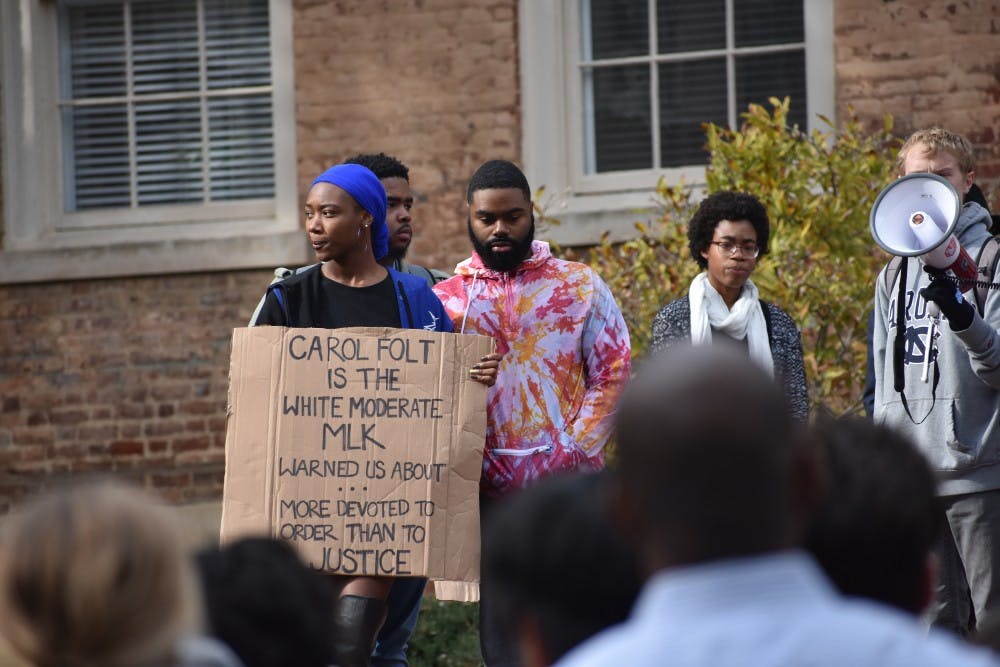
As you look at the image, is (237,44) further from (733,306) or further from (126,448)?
(733,306)

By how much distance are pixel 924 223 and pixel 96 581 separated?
3954 mm

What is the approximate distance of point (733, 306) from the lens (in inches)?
235

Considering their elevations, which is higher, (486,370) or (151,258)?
(151,258)

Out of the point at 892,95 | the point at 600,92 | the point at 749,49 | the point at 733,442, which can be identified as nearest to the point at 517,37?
the point at 600,92

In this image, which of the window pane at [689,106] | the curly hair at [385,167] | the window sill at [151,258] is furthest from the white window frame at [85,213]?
the curly hair at [385,167]

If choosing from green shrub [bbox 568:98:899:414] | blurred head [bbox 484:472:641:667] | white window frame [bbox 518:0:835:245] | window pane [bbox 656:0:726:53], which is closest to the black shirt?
green shrub [bbox 568:98:899:414]

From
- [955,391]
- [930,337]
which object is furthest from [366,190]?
[955,391]

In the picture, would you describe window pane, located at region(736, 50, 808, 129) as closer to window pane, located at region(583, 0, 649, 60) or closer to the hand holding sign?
window pane, located at region(583, 0, 649, 60)

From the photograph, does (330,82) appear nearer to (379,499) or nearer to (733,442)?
(379,499)

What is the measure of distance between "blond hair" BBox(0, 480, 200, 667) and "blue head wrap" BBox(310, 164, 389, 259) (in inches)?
136

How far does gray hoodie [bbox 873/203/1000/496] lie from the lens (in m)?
5.47

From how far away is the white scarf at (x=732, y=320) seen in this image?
583cm

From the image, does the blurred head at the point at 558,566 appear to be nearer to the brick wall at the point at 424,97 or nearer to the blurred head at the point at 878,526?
the blurred head at the point at 878,526

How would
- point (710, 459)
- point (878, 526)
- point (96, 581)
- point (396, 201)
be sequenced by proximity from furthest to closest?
point (396, 201) < point (878, 526) < point (96, 581) < point (710, 459)
